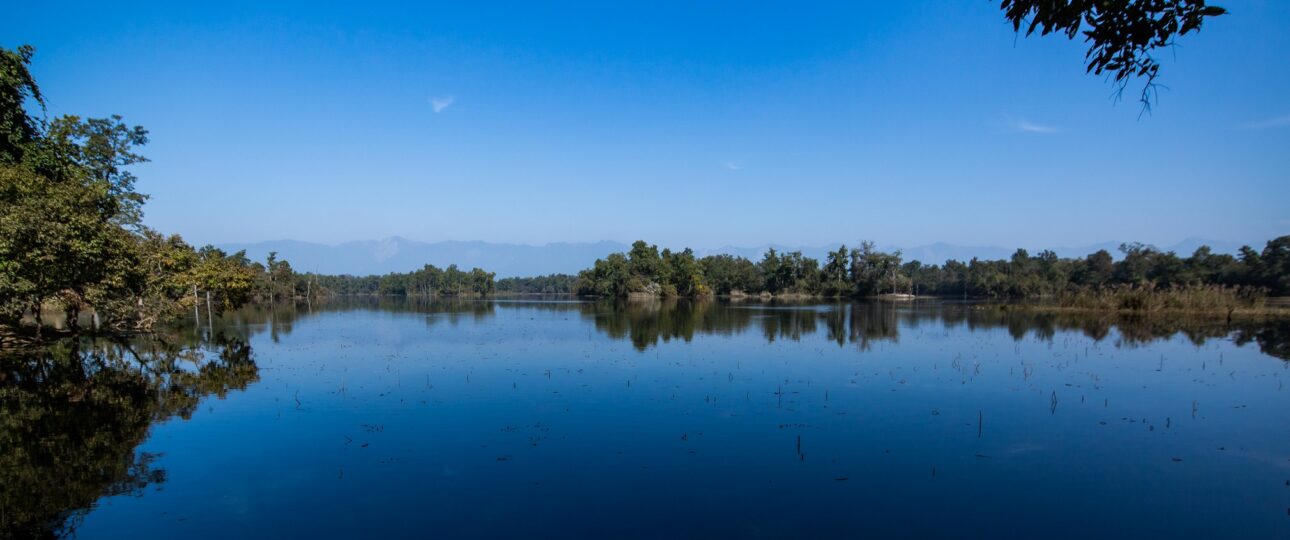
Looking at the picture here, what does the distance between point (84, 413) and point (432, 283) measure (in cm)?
15362

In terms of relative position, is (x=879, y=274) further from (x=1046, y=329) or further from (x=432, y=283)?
(x=432, y=283)

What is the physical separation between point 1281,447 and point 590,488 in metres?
Result: 11.6

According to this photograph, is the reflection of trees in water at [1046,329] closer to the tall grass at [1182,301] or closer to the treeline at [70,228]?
the tall grass at [1182,301]

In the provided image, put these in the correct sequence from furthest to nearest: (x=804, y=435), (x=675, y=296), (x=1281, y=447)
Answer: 1. (x=675, y=296)
2. (x=804, y=435)
3. (x=1281, y=447)

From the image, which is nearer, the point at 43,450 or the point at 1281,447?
the point at 43,450

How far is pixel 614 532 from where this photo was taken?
6.63 m

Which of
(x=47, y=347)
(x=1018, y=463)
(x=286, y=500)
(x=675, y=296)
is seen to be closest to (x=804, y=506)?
(x=1018, y=463)

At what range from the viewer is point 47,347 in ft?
71.5

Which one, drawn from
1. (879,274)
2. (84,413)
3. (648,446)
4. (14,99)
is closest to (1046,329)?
(648,446)

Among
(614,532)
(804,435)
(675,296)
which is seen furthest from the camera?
(675,296)

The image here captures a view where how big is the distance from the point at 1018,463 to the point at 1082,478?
0.82 metres

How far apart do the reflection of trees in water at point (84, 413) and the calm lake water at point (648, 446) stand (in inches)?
2.5

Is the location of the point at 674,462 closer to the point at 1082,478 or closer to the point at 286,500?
the point at 286,500

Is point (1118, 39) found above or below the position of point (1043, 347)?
above
